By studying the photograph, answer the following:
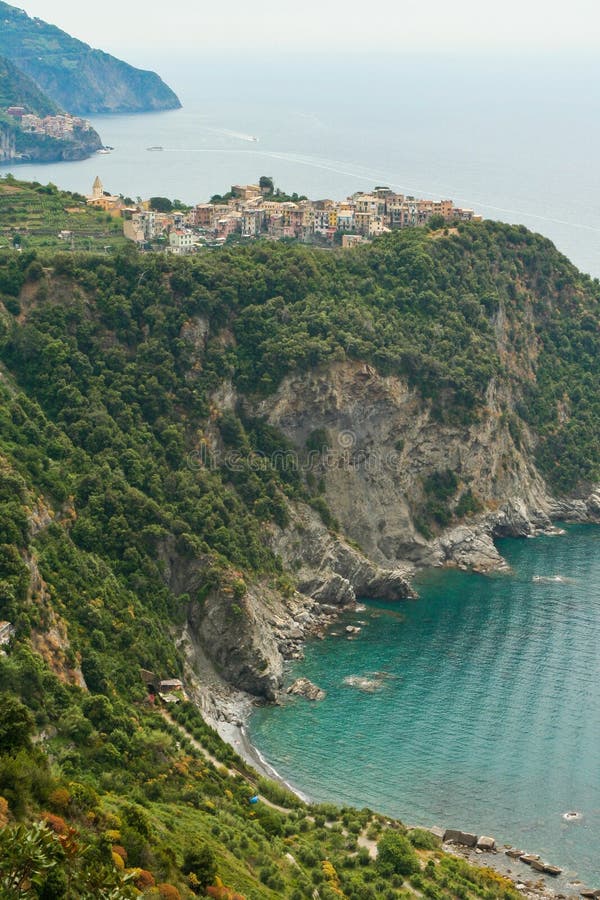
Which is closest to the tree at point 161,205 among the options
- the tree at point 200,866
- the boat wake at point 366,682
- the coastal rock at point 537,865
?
the boat wake at point 366,682

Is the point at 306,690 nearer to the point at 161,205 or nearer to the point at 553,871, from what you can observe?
the point at 553,871

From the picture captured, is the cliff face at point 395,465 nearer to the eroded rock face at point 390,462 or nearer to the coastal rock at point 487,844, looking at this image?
the eroded rock face at point 390,462

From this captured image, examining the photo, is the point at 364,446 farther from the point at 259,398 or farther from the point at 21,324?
the point at 21,324

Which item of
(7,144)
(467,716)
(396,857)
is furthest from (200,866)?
(7,144)

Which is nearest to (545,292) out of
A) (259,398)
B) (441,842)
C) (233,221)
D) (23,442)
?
(233,221)

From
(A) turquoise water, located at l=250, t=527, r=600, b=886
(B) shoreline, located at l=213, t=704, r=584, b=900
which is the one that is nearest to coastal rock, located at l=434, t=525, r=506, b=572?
(A) turquoise water, located at l=250, t=527, r=600, b=886

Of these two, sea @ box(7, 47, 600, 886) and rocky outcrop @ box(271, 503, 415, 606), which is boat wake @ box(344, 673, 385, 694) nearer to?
sea @ box(7, 47, 600, 886)
